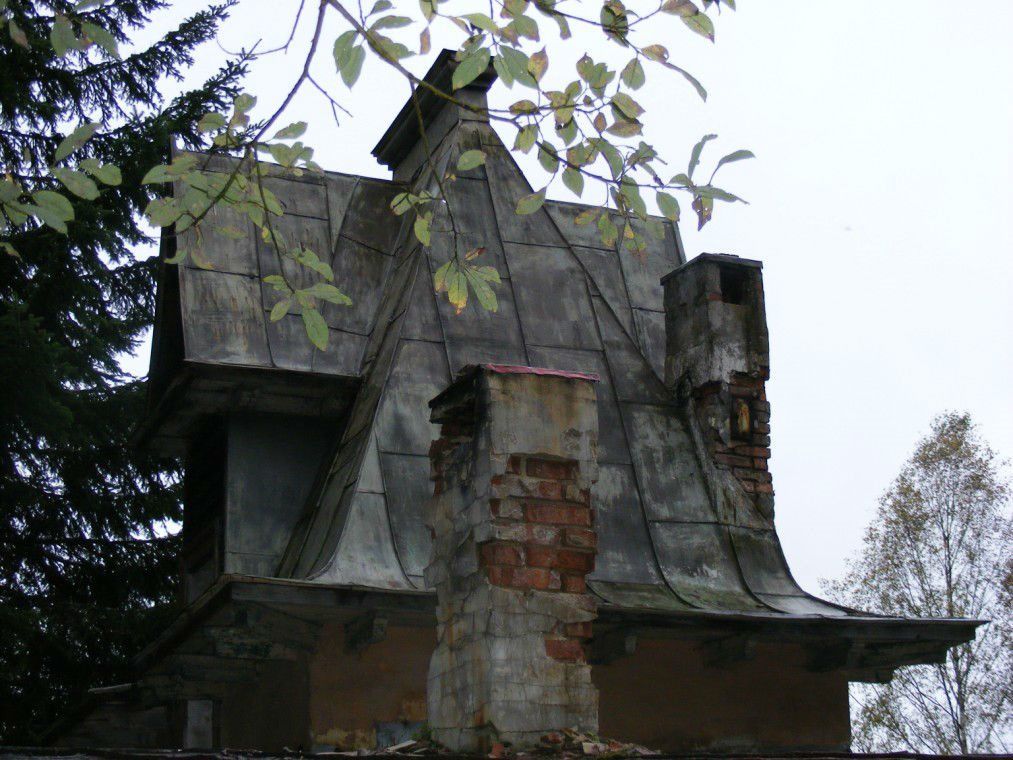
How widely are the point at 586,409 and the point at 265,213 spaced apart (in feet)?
6.47

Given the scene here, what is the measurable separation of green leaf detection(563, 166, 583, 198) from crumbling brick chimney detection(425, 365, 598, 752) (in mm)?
1324

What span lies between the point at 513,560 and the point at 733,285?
15.4 feet

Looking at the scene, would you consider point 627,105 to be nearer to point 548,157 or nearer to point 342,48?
point 548,157

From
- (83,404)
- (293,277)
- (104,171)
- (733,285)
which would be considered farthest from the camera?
(83,404)

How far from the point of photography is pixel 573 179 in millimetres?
6512

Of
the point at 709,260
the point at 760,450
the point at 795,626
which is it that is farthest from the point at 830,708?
the point at 709,260

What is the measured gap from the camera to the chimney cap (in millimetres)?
12820

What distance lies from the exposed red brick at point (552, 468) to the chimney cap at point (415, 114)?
574cm

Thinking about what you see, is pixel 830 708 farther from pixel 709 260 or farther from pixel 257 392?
pixel 257 392

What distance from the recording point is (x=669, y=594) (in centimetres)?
1003

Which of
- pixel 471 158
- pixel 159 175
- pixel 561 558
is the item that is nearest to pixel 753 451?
pixel 561 558

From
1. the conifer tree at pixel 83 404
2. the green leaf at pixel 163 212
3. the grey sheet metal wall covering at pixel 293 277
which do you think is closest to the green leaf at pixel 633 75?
the green leaf at pixel 163 212

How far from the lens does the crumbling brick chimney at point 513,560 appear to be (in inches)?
276

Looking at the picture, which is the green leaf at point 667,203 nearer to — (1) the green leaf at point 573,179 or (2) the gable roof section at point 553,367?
(1) the green leaf at point 573,179
